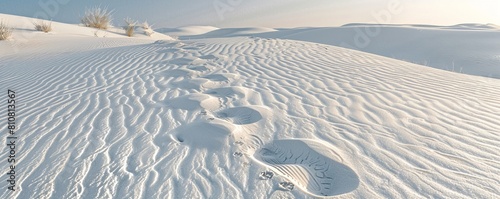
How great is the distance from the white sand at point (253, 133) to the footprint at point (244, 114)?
0.01 meters

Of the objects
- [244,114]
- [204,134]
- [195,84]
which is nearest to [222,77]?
[195,84]

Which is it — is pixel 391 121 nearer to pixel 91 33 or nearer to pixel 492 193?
pixel 492 193

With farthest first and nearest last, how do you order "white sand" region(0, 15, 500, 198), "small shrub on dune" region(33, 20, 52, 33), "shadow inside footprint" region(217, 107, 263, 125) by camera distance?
"small shrub on dune" region(33, 20, 52, 33)
"shadow inside footprint" region(217, 107, 263, 125)
"white sand" region(0, 15, 500, 198)

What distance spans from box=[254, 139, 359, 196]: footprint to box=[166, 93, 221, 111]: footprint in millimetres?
1112

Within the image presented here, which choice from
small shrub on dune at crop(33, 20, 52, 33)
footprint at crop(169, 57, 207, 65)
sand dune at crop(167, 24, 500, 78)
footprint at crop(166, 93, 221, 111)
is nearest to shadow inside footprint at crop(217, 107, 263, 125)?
footprint at crop(166, 93, 221, 111)

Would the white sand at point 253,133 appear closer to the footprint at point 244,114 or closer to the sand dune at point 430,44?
the footprint at point 244,114

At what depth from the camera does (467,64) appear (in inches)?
380

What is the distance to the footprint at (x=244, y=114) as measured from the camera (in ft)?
10.4

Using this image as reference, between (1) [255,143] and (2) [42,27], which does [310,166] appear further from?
(2) [42,27]

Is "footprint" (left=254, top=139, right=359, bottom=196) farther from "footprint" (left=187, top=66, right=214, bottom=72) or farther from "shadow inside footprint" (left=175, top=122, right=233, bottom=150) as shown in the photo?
"footprint" (left=187, top=66, right=214, bottom=72)

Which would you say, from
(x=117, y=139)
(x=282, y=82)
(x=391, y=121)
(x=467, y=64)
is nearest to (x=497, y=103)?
(x=391, y=121)

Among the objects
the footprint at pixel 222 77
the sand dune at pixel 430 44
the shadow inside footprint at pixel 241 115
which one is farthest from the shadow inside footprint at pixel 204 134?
the sand dune at pixel 430 44

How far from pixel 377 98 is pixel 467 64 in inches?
308

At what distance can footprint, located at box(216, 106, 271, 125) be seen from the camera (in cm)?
317
